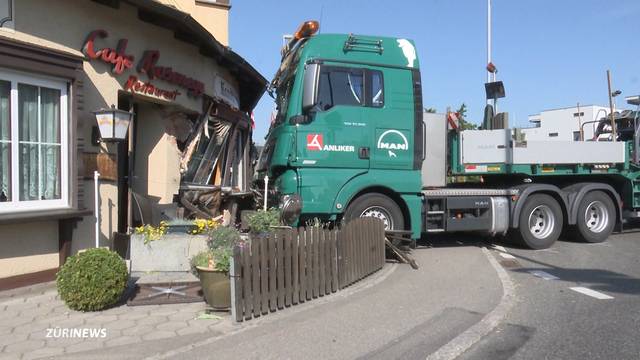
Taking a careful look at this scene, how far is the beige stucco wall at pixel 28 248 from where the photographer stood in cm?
622

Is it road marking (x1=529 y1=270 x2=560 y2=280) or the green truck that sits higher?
the green truck

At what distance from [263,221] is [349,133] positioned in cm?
180

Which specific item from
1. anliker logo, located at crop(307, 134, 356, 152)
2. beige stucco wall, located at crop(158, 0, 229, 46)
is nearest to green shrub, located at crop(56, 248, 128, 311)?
anliker logo, located at crop(307, 134, 356, 152)

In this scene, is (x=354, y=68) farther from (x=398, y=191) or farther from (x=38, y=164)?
(x=38, y=164)

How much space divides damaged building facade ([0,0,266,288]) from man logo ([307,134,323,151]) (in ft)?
9.30

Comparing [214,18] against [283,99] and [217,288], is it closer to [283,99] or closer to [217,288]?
[283,99]

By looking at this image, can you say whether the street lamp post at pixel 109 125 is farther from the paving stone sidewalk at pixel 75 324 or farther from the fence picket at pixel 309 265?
the fence picket at pixel 309 265

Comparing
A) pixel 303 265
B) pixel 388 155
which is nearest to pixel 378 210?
pixel 388 155

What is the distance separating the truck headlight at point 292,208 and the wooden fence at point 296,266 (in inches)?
34.1

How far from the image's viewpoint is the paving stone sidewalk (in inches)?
186

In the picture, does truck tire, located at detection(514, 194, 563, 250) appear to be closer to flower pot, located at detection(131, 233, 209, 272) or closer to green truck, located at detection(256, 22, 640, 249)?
green truck, located at detection(256, 22, 640, 249)

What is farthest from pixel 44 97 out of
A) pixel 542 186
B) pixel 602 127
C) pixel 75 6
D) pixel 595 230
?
pixel 602 127

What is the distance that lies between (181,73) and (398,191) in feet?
14.6

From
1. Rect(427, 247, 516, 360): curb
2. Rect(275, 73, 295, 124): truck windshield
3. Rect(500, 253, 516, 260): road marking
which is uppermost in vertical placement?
Rect(275, 73, 295, 124): truck windshield
